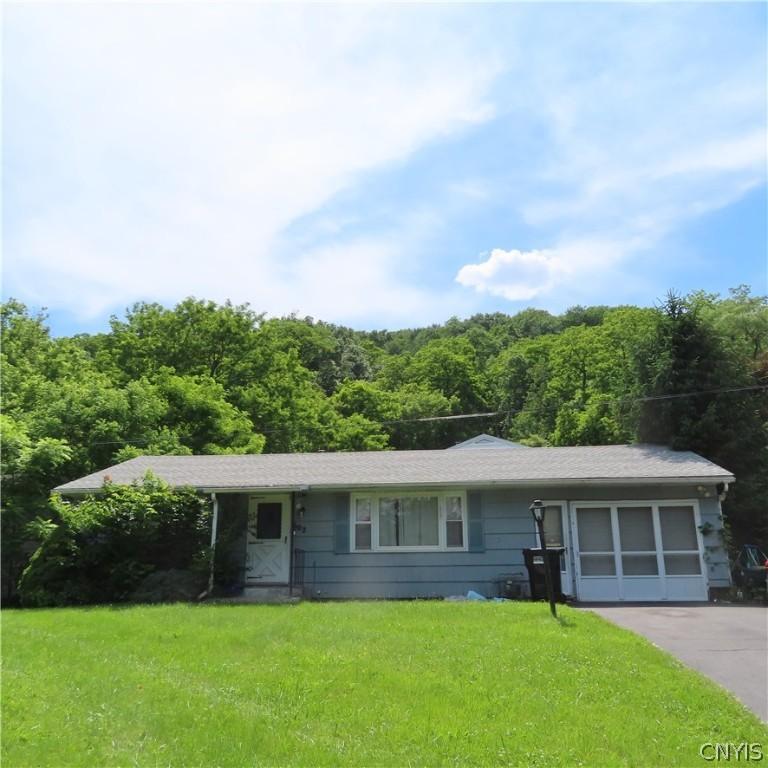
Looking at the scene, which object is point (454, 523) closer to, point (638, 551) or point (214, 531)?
point (638, 551)

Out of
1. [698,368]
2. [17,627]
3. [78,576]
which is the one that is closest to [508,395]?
[698,368]

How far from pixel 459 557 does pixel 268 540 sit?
4.17 m

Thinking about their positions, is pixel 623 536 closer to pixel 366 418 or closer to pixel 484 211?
pixel 484 211

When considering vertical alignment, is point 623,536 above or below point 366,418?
below

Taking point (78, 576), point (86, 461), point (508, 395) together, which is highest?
point (508, 395)

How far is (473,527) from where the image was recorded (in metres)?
13.4

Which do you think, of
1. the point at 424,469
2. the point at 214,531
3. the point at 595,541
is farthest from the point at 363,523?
the point at 595,541

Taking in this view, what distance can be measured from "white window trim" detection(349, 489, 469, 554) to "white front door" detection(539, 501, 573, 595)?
1692 millimetres

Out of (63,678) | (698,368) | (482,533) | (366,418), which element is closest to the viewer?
(63,678)

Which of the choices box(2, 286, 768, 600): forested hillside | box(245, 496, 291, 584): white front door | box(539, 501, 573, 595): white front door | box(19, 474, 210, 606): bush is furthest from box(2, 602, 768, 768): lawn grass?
box(2, 286, 768, 600): forested hillside

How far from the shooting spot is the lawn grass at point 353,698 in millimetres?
4438

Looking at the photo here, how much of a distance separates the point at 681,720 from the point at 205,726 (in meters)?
A: 3.74

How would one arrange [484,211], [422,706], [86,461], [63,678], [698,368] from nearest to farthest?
[422,706] → [63,678] → [484,211] → [698,368] → [86,461]

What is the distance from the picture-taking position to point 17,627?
28.3 feet
